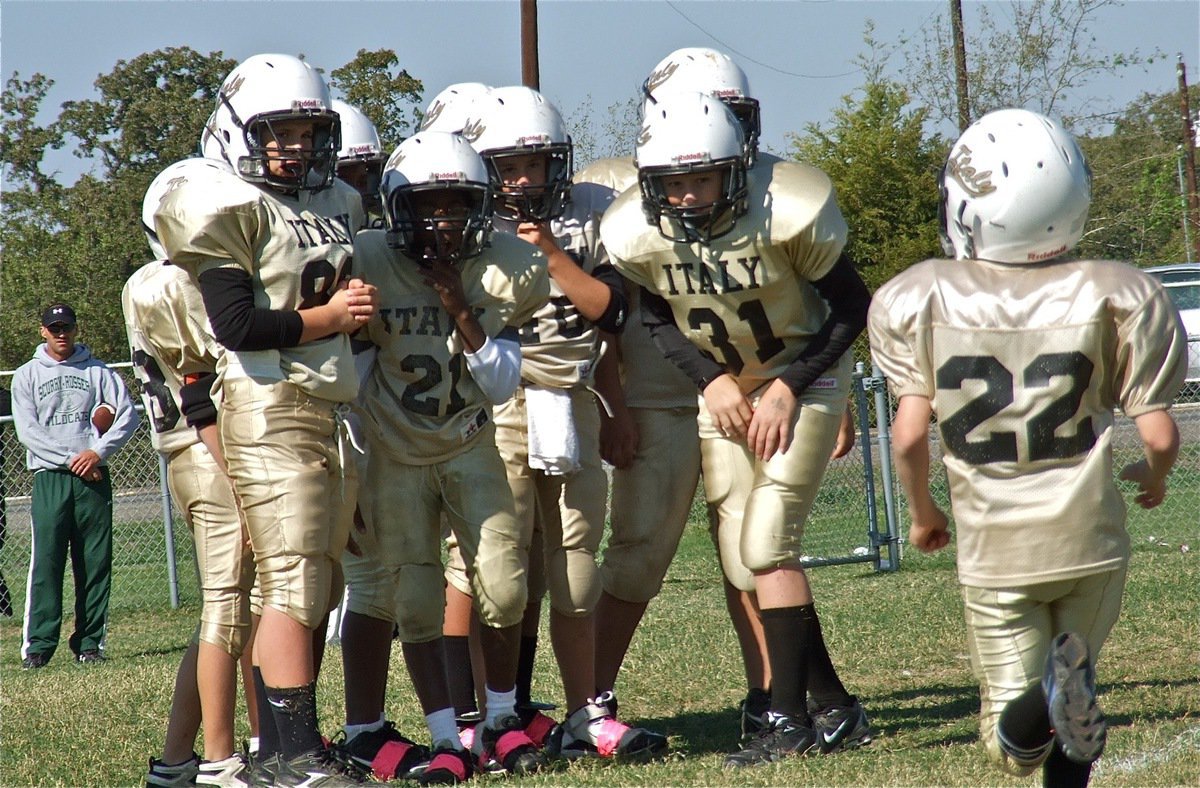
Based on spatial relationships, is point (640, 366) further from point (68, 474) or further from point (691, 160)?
point (68, 474)

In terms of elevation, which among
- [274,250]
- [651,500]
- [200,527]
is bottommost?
[651,500]

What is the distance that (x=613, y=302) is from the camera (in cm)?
460

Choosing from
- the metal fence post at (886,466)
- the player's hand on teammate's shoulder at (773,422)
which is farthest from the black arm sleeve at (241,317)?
the metal fence post at (886,466)

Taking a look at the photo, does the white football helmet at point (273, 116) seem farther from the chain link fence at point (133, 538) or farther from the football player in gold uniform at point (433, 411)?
the chain link fence at point (133, 538)

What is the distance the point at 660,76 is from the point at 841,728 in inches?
91.9

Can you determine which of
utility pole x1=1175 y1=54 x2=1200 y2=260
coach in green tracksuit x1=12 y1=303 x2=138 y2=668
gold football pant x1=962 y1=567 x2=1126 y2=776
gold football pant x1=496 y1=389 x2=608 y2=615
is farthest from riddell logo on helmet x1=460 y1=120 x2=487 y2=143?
utility pole x1=1175 y1=54 x2=1200 y2=260

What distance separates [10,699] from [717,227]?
14.0 ft

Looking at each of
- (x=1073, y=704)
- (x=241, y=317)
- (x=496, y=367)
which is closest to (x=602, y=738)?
(x=496, y=367)

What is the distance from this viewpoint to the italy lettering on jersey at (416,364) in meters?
4.27

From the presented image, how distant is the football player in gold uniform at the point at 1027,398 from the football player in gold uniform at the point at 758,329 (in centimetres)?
106

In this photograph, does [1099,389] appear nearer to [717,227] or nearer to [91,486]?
[717,227]

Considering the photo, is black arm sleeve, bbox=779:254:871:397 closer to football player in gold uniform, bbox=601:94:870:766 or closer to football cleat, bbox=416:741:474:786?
football player in gold uniform, bbox=601:94:870:766

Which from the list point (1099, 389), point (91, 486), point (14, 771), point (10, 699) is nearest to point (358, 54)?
point (91, 486)

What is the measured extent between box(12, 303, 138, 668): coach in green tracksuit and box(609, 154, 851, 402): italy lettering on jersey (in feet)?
15.7
